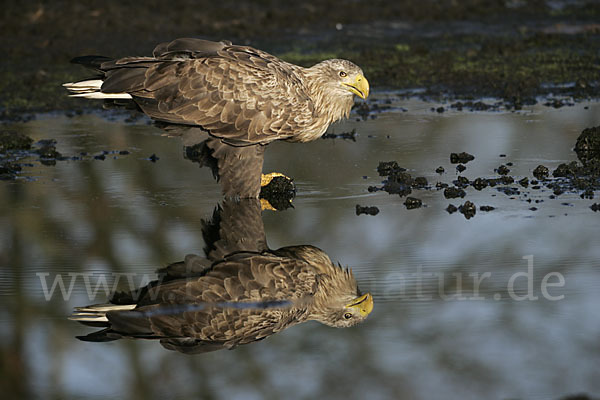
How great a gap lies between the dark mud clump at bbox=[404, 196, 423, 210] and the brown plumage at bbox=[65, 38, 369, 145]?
1186 millimetres

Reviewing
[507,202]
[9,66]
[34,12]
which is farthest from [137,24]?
[507,202]

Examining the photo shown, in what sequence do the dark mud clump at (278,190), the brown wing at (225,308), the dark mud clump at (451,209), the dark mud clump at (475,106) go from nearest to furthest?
Answer: 1. the brown wing at (225,308)
2. the dark mud clump at (451,209)
3. the dark mud clump at (278,190)
4. the dark mud clump at (475,106)

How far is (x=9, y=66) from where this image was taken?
1545 cm

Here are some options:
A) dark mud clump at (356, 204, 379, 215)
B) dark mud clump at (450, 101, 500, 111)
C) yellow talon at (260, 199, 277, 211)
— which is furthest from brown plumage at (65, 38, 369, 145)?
dark mud clump at (450, 101, 500, 111)

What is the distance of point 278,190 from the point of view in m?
8.30

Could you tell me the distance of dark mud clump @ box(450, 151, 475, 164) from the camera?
29.5 feet

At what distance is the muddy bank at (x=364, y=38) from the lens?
13.6 metres

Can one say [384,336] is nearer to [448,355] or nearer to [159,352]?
[448,355]

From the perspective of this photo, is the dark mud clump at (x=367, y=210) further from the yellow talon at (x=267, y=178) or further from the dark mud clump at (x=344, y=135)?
the dark mud clump at (x=344, y=135)

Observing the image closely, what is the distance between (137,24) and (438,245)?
41.4ft

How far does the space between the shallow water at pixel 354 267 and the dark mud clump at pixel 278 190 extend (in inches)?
5.5

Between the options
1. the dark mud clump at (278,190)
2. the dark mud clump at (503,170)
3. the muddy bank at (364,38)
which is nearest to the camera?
the dark mud clump at (278,190)

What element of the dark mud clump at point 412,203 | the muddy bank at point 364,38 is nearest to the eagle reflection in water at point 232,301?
the dark mud clump at point 412,203

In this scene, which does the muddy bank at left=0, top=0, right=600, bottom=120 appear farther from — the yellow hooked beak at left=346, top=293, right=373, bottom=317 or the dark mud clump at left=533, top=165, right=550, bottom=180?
the yellow hooked beak at left=346, top=293, right=373, bottom=317
